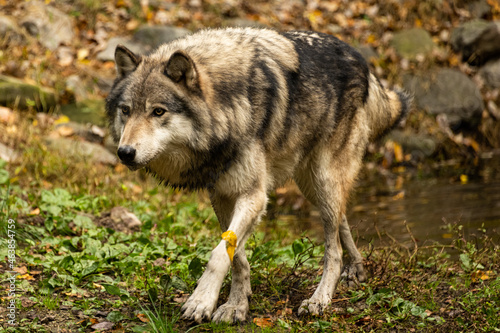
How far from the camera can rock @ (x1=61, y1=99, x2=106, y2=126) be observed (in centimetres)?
850

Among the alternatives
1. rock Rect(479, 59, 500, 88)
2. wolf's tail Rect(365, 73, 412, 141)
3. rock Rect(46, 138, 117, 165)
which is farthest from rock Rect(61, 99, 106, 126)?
rock Rect(479, 59, 500, 88)

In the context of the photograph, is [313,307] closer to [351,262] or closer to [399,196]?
[351,262]

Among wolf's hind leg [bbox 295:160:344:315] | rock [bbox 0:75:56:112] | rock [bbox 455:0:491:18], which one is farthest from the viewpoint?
rock [bbox 455:0:491:18]

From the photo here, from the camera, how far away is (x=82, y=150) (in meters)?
7.46

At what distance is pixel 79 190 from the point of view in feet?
20.2

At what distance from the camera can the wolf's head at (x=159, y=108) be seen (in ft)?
11.2

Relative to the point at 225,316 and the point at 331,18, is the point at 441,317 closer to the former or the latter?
the point at 225,316

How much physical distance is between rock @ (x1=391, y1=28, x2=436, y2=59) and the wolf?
261 inches

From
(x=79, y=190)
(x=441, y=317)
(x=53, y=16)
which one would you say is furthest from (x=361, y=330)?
(x=53, y=16)

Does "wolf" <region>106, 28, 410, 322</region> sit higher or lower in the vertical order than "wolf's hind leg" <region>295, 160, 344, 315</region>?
higher

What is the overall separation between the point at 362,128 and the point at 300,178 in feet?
2.34

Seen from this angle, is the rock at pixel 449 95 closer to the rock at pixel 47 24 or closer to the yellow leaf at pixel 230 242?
the rock at pixel 47 24

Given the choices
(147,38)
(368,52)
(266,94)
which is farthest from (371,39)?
(266,94)

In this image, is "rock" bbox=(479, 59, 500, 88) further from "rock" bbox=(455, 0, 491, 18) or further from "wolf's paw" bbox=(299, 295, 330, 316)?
"wolf's paw" bbox=(299, 295, 330, 316)
